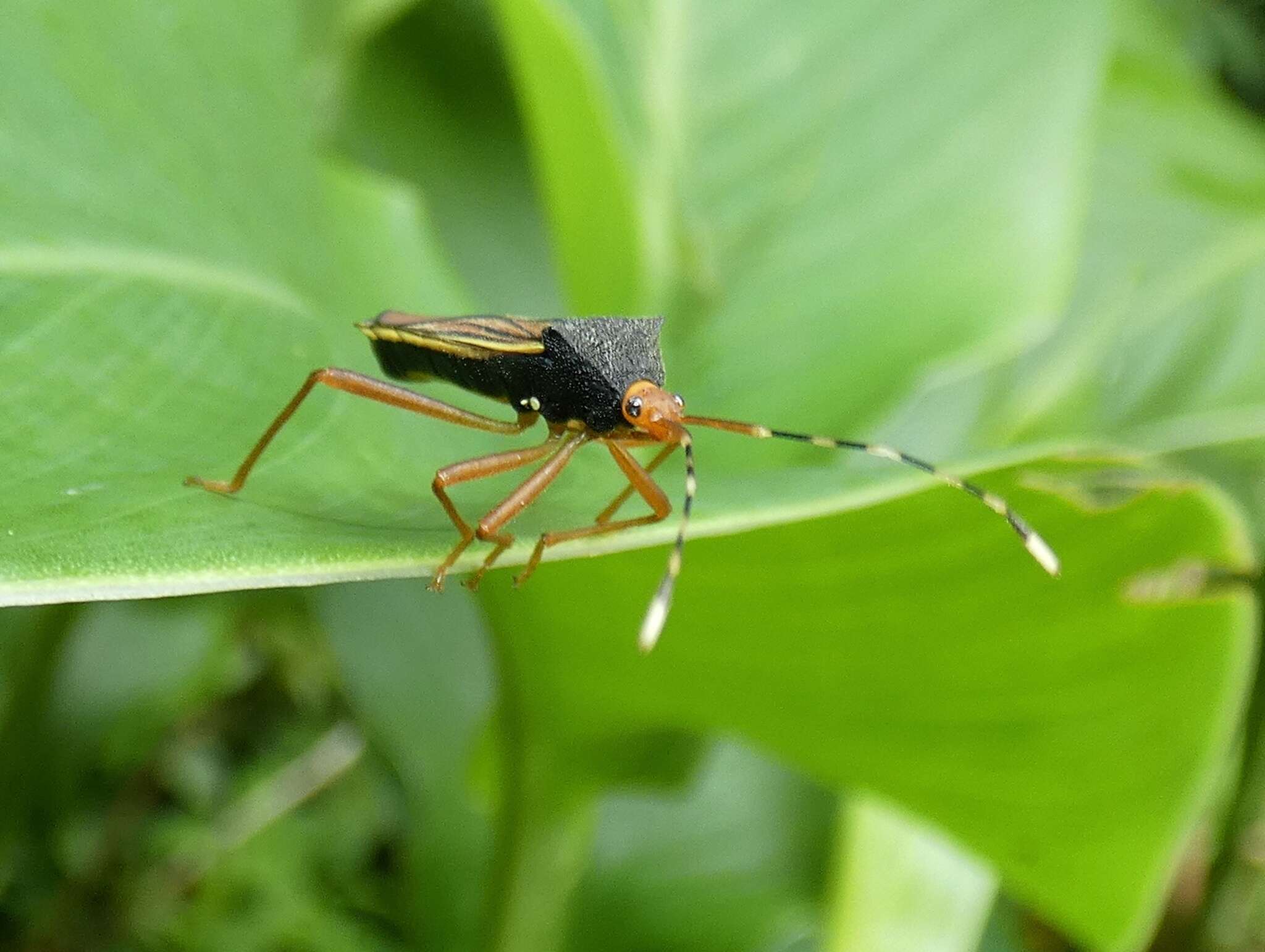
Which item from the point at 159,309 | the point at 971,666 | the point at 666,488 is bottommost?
the point at 971,666

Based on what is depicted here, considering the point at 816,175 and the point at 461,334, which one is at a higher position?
the point at 461,334

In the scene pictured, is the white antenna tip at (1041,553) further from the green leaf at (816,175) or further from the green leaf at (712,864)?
the green leaf at (712,864)

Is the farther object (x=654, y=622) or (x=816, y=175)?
(x=816, y=175)

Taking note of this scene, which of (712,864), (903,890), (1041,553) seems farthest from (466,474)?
(712,864)

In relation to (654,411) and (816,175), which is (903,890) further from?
(816,175)

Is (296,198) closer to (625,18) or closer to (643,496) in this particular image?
(643,496)

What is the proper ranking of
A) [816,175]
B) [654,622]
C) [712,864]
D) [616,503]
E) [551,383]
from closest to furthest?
[654,622], [616,503], [551,383], [816,175], [712,864]

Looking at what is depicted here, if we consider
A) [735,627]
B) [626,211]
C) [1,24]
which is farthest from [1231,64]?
[1,24]
